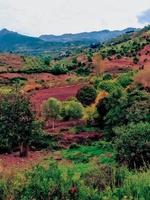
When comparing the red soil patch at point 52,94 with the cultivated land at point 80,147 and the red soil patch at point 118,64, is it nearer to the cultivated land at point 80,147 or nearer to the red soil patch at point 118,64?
the cultivated land at point 80,147

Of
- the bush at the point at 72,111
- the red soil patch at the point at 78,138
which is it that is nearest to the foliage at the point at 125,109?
the red soil patch at the point at 78,138

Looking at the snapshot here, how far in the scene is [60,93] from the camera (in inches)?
2127

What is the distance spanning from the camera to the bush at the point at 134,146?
2209cm

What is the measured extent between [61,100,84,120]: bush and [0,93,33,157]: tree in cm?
896

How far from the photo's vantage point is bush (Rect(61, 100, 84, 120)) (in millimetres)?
38250

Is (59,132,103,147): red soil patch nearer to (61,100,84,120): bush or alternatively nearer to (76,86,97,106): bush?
(61,100,84,120): bush

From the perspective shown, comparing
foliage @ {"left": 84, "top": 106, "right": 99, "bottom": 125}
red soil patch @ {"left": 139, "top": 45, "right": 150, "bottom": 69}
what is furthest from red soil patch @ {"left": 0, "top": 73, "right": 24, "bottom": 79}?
foliage @ {"left": 84, "top": 106, "right": 99, "bottom": 125}

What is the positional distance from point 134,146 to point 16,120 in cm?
882

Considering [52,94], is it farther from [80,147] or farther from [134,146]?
[134,146]

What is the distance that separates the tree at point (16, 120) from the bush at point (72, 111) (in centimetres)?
896

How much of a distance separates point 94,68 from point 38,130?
212 feet

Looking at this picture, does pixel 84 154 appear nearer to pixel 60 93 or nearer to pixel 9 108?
pixel 9 108

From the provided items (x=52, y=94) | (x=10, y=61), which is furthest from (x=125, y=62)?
(x=10, y=61)

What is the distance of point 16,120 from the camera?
2906cm
